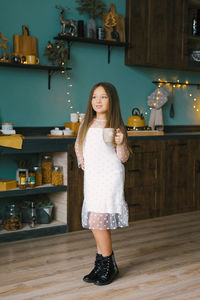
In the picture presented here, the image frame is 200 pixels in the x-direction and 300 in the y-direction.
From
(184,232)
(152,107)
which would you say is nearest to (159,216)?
(184,232)

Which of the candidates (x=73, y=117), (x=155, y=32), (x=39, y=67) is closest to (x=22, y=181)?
(x=73, y=117)

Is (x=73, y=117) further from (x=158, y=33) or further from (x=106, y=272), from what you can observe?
(x=106, y=272)

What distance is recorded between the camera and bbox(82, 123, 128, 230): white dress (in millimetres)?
2423

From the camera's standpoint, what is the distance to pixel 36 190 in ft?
11.2

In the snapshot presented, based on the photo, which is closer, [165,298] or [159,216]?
[165,298]

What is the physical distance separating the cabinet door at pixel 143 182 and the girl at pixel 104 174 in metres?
1.41

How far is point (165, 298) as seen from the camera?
2309mm

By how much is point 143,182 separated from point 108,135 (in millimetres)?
1808

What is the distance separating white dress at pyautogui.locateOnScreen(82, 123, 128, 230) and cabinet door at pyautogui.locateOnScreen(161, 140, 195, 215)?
5.77 ft

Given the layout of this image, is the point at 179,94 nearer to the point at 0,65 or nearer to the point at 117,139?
the point at 0,65

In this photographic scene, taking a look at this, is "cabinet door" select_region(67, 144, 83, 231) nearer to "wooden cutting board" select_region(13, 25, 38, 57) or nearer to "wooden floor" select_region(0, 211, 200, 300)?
"wooden floor" select_region(0, 211, 200, 300)

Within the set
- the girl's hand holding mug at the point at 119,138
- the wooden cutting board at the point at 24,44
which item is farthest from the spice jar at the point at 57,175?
the girl's hand holding mug at the point at 119,138

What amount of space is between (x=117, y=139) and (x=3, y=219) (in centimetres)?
168

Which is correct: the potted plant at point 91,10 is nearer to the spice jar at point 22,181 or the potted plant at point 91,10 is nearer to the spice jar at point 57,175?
the spice jar at point 57,175
